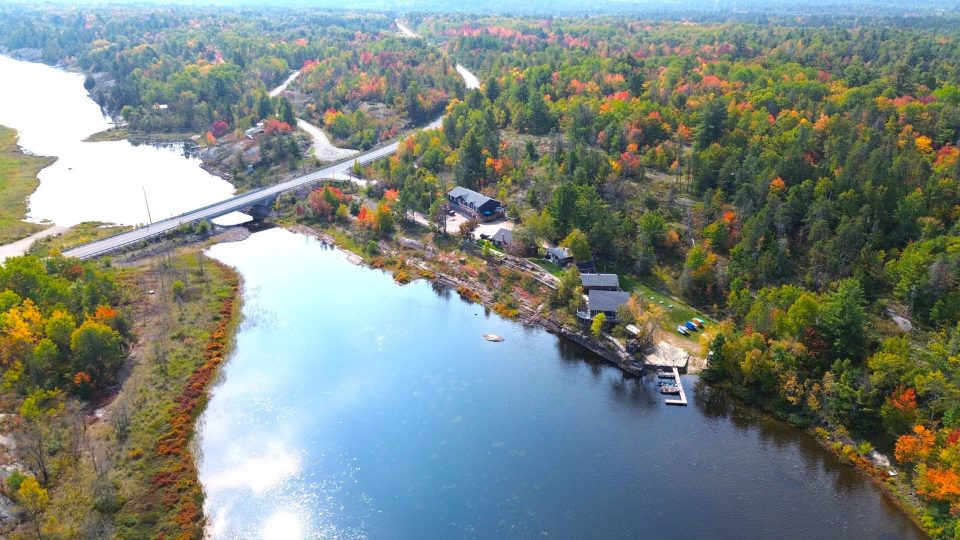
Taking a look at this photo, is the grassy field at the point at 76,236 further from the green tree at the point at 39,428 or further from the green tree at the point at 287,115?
the green tree at the point at 287,115

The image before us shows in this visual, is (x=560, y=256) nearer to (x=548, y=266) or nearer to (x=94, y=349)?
(x=548, y=266)

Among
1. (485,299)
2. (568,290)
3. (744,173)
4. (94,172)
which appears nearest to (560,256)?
(568,290)

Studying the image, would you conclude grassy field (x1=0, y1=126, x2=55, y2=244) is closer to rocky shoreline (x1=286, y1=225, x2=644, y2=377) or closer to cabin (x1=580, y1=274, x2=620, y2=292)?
rocky shoreline (x1=286, y1=225, x2=644, y2=377)

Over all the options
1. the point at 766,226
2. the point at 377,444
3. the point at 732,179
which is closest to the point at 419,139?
the point at 732,179

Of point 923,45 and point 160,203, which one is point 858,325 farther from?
point 923,45

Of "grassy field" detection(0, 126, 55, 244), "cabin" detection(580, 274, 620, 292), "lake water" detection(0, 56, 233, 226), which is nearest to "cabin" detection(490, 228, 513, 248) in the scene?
"cabin" detection(580, 274, 620, 292)

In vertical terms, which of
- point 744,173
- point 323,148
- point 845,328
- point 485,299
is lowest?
point 323,148
